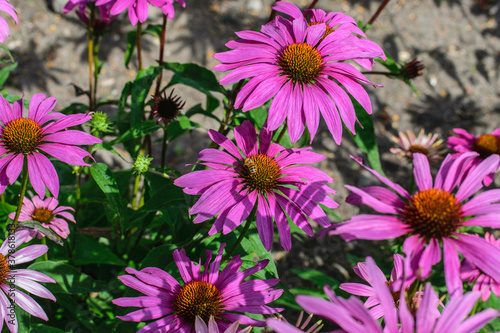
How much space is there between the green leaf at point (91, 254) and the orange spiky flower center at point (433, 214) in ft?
3.42

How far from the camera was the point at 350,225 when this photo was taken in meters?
0.80

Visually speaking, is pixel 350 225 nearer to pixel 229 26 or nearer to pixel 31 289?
pixel 31 289

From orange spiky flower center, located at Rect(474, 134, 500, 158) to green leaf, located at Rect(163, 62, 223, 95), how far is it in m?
1.09

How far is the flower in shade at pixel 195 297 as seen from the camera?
105 centimetres

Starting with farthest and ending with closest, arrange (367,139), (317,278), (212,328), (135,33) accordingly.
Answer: (317,278) < (135,33) < (367,139) < (212,328)

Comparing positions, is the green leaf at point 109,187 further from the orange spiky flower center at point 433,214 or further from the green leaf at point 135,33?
the orange spiky flower center at point 433,214

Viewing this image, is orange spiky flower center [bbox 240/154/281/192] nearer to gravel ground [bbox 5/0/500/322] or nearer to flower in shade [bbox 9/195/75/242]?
flower in shade [bbox 9/195/75/242]

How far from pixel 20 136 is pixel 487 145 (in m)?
1.66

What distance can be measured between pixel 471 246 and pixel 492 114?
2870 mm

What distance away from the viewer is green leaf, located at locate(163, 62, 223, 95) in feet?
4.88

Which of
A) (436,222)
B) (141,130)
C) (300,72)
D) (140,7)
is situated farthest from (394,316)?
(140,7)

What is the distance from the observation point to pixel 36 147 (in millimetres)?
1125

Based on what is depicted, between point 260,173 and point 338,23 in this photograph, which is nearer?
point 260,173

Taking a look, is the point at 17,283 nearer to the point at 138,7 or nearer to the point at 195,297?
the point at 195,297
